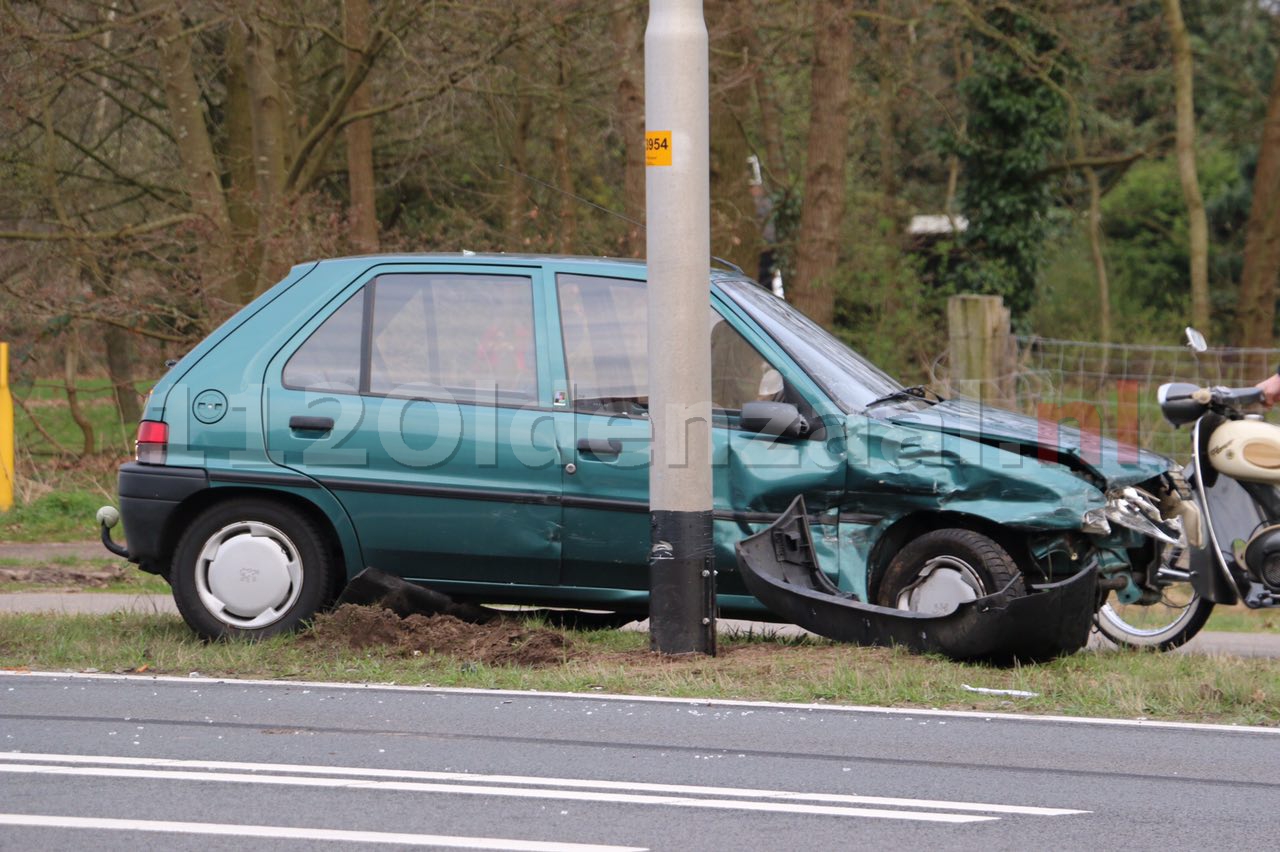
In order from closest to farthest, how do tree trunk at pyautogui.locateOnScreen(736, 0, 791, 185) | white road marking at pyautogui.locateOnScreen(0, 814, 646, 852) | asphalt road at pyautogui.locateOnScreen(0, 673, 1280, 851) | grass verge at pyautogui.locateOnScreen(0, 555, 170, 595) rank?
1. white road marking at pyautogui.locateOnScreen(0, 814, 646, 852)
2. asphalt road at pyautogui.locateOnScreen(0, 673, 1280, 851)
3. grass verge at pyautogui.locateOnScreen(0, 555, 170, 595)
4. tree trunk at pyautogui.locateOnScreen(736, 0, 791, 185)

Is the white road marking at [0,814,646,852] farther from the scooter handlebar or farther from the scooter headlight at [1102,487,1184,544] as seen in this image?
the scooter handlebar

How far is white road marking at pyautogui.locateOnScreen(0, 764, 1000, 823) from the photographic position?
4992 millimetres

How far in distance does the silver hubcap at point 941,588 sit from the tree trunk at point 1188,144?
2193 centimetres

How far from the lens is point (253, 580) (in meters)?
7.82

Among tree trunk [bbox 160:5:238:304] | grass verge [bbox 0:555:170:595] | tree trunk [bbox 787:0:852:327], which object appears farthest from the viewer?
tree trunk [bbox 787:0:852:327]

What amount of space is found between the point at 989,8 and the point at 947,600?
1546cm

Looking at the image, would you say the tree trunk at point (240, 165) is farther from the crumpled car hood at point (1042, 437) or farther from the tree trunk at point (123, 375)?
the crumpled car hood at point (1042, 437)

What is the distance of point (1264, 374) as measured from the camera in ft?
57.9

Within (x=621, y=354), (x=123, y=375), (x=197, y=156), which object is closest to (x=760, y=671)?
(x=621, y=354)

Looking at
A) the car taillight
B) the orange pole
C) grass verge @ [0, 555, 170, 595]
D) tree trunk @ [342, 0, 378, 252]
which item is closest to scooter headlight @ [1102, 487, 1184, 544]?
the car taillight

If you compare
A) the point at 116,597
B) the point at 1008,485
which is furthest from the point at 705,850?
the point at 116,597

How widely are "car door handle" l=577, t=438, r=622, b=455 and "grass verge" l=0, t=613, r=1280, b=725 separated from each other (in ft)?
3.11

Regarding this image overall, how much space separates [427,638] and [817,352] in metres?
2.29

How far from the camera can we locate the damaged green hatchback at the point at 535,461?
752 centimetres
